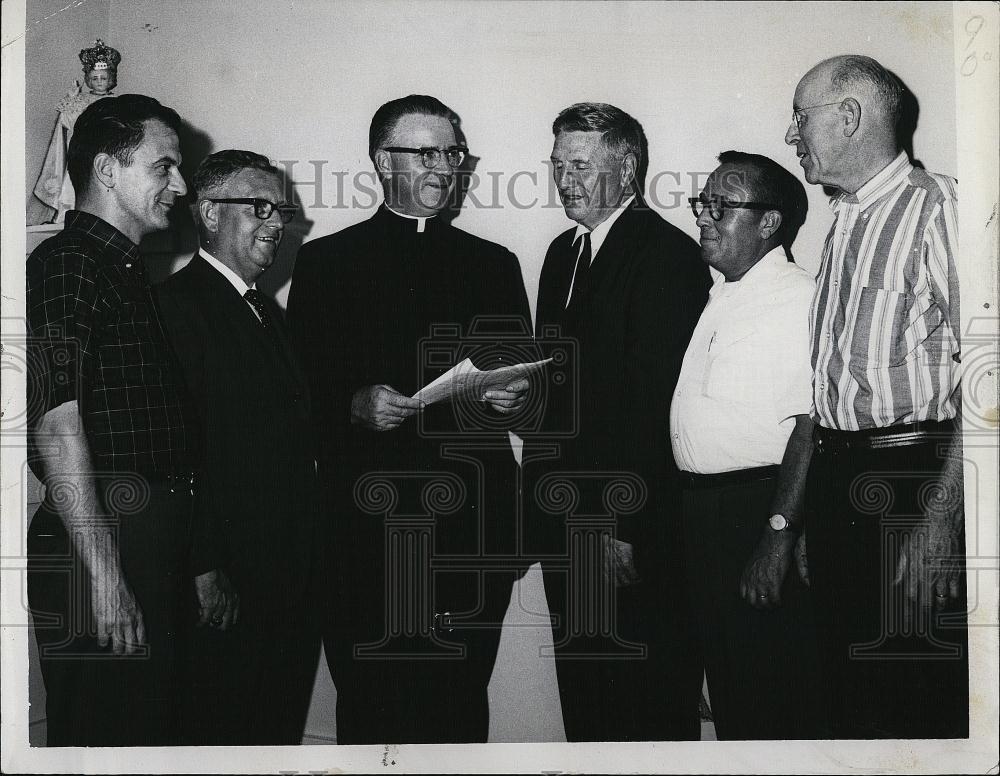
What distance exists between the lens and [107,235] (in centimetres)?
222

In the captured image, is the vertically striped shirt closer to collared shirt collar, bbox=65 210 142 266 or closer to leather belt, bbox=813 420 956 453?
leather belt, bbox=813 420 956 453

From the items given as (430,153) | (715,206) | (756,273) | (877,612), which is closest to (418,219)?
(430,153)

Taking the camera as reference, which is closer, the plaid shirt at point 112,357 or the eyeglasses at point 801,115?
the plaid shirt at point 112,357

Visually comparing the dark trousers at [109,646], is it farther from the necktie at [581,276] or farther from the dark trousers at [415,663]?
the necktie at [581,276]

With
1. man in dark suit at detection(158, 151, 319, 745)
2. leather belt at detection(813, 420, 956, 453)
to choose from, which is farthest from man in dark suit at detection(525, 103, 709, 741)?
man in dark suit at detection(158, 151, 319, 745)

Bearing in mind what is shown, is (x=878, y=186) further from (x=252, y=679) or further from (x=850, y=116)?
(x=252, y=679)

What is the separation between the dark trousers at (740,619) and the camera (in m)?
2.27

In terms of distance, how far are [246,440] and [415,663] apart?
2.22ft

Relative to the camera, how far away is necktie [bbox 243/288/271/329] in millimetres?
2248

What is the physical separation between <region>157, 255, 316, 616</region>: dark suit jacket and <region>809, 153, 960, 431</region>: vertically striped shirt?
127 centimetres

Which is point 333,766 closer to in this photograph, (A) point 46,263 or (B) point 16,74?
(A) point 46,263

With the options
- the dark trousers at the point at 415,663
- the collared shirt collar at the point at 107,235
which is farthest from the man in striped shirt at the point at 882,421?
the collared shirt collar at the point at 107,235

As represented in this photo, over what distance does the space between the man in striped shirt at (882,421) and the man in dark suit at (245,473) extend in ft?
4.13

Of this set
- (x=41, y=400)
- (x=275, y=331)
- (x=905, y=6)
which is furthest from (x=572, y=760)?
(x=905, y=6)
